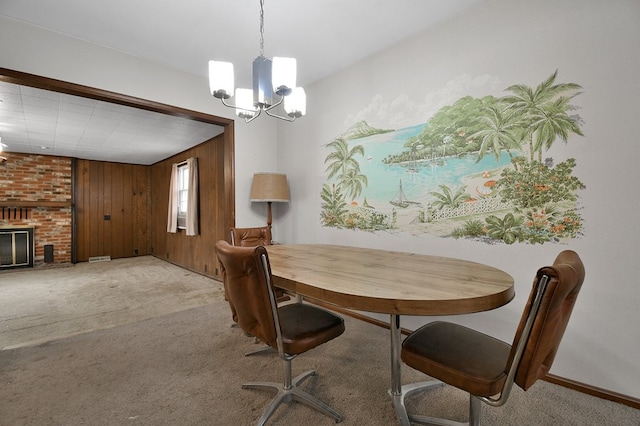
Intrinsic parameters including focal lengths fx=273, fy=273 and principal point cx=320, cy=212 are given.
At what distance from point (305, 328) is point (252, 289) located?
38cm

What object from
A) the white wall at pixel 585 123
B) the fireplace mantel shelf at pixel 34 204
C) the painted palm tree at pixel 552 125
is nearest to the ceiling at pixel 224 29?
the white wall at pixel 585 123

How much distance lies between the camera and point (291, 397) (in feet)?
5.11

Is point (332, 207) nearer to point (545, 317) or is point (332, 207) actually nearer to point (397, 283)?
point (397, 283)

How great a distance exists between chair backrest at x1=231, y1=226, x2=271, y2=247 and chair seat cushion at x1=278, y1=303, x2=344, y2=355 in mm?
1158

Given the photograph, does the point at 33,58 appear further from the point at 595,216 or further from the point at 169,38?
the point at 595,216

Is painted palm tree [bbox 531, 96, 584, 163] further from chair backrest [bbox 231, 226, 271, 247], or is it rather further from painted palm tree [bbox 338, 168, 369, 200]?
chair backrest [bbox 231, 226, 271, 247]

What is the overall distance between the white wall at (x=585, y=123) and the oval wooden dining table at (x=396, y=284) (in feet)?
2.51

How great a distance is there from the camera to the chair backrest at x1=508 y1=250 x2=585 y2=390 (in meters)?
0.82

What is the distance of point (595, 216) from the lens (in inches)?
63.9

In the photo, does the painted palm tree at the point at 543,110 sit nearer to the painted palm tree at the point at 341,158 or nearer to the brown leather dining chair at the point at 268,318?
the painted palm tree at the point at 341,158

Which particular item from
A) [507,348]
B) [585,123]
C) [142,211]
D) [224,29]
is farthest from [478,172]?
[142,211]

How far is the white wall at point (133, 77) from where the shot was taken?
2.16 m

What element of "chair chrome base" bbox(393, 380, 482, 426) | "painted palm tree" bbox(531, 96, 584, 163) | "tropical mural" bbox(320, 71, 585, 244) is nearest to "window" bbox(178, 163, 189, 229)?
"tropical mural" bbox(320, 71, 585, 244)

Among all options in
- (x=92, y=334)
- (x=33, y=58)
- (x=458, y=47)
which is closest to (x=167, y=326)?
(x=92, y=334)
